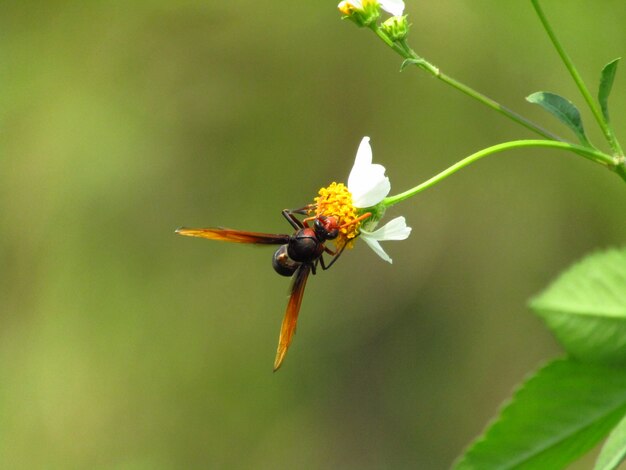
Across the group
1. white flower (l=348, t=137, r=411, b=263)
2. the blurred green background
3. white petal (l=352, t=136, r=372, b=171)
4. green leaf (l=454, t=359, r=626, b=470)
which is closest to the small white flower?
white flower (l=348, t=137, r=411, b=263)

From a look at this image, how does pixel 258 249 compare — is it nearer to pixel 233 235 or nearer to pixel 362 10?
pixel 233 235

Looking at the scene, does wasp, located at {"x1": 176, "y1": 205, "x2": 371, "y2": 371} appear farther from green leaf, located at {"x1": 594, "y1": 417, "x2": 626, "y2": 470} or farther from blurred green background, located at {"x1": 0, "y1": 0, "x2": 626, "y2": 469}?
blurred green background, located at {"x1": 0, "y1": 0, "x2": 626, "y2": 469}

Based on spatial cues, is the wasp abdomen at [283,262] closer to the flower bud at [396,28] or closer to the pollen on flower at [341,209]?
the pollen on flower at [341,209]

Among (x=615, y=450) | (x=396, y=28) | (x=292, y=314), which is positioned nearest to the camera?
(x=615, y=450)

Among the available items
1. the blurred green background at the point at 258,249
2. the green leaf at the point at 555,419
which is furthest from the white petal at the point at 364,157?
the blurred green background at the point at 258,249

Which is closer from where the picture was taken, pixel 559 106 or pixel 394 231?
pixel 559 106

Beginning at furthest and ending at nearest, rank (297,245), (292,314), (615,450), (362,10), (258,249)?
(258,249), (297,245), (292,314), (362,10), (615,450)

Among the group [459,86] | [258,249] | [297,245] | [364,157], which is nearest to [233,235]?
[297,245]
